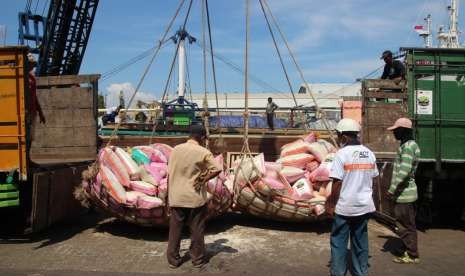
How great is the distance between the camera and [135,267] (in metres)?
5.46

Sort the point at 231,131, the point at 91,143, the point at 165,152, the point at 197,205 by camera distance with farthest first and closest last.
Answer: the point at 231,131 < the point at 91,143 < the point at 165,152 < the point at 197,205

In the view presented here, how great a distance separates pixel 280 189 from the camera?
6.79 m

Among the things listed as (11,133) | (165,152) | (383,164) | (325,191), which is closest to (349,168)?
(325,191)

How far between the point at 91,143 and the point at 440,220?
6474 mm

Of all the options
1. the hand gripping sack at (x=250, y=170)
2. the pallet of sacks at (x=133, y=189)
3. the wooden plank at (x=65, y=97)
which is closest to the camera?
the pallet of sacks at (x=133, y=189)

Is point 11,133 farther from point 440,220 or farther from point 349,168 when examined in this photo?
point 440,220

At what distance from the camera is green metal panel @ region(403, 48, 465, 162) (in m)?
7.26

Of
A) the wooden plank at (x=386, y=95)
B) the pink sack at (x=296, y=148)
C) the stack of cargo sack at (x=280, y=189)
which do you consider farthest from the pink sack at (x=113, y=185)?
the wooden plank at (x=386, y=95)

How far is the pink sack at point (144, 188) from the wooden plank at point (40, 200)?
1.20 metres

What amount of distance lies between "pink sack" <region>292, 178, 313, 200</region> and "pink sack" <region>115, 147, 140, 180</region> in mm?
2403

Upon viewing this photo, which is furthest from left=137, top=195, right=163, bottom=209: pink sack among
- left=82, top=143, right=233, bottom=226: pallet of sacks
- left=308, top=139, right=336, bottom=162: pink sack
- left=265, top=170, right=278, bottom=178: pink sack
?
left=308, top=139, right=336, bottom=162: pink sack

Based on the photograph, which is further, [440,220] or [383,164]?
[440,220]

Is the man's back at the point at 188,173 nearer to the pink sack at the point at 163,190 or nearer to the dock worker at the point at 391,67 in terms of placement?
the pink sack at the point at 163,190

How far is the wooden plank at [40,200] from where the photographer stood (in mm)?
6176
